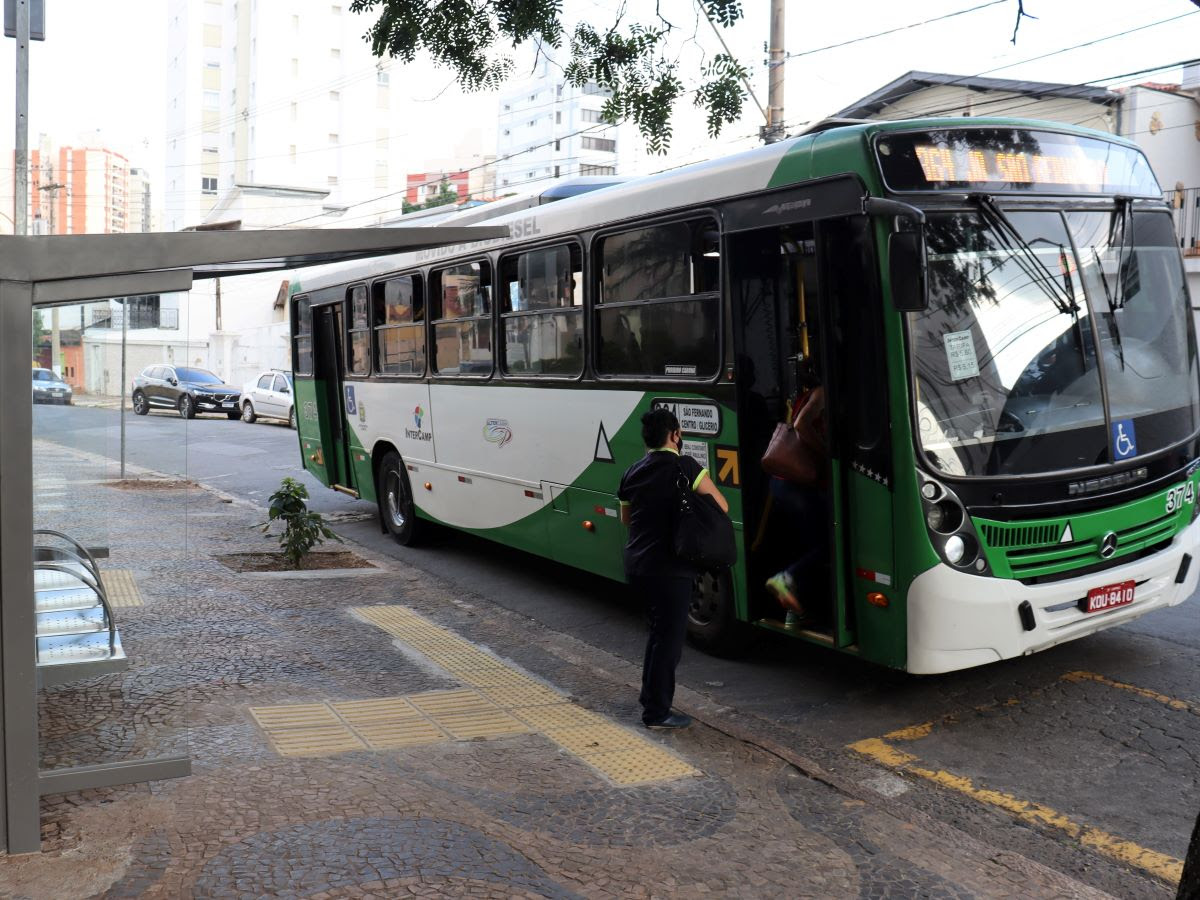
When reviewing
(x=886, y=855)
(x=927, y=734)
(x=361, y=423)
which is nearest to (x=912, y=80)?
(x=361, y=423)

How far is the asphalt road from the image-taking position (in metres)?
4.64

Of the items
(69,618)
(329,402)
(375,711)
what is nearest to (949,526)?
(375,711)

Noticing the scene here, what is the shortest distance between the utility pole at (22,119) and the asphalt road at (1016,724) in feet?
20.4

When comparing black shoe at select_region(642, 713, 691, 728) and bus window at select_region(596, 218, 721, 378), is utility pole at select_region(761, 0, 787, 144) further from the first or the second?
black shoe at select_region(642, 713, 691, 728)

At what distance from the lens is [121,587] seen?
352 inches

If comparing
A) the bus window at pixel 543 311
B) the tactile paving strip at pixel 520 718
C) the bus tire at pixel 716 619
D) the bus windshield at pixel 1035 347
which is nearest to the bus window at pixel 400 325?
the bus window at pixel 543 311

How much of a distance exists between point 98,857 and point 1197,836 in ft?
11.8

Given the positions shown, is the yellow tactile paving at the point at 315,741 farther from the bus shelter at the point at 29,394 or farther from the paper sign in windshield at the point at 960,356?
the paper sign in windshield at the point at 960,356

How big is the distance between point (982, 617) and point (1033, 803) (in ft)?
3.11

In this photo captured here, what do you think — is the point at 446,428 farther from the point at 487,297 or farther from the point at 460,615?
the point at 460,615

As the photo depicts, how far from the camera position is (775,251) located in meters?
6.46

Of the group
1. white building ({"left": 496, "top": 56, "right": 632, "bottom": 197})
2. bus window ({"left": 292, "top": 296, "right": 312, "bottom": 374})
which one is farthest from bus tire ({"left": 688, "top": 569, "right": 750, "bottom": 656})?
white building ({"left": 496, "top": 56, "right": 632, "bottom": 197})

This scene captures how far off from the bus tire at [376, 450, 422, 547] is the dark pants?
→ 19.1 ft

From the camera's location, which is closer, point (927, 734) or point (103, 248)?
point (103, 248)
